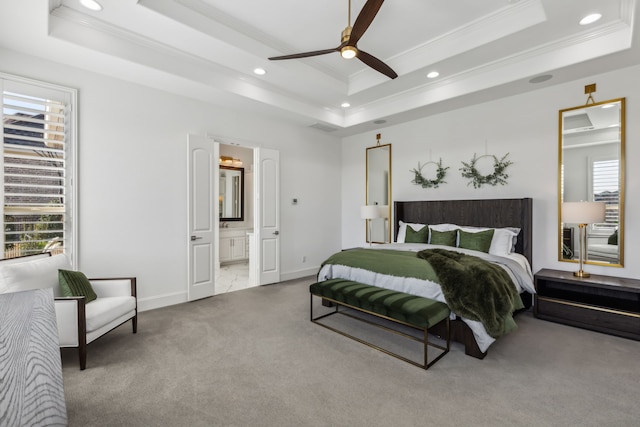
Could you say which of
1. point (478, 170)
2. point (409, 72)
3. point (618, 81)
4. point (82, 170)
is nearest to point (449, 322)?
point (478, 170)

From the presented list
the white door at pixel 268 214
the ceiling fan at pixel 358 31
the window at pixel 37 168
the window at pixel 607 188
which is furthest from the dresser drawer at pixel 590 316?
the window at pixel 37 168

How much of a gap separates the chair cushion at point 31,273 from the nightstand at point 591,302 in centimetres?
494

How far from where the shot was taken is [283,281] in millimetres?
5559

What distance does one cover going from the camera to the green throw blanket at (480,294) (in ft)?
8.59

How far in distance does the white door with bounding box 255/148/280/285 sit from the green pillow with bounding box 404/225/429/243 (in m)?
2.16

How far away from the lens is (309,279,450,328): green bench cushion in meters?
2.55

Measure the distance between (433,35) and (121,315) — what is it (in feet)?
14.4

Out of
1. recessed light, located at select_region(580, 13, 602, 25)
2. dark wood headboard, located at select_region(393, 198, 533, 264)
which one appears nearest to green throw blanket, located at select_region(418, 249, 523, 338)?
dark wood headboard, located at select_region(393, 198, 533, 264)

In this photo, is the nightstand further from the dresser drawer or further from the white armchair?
the white armchair

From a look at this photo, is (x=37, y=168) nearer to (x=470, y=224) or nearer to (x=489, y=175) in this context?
(x=470, y=224)

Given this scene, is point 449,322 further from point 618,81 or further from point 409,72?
point 618,81

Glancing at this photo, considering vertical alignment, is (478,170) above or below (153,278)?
above

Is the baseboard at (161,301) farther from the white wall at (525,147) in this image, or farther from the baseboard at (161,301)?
the white wall at (525,147)

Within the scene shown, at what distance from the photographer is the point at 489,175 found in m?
4.57
